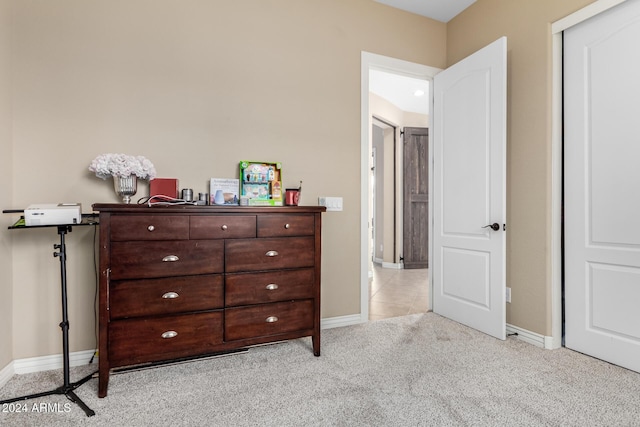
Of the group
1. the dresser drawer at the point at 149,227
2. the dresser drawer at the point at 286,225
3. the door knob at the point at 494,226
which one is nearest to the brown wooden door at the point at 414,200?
the door knob at the point at 494,226

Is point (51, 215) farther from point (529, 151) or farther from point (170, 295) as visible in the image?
point (529, 151)

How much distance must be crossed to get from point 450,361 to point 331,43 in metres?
2.66

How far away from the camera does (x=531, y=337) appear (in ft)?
8.38

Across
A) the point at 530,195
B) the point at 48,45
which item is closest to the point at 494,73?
the point at 530,195

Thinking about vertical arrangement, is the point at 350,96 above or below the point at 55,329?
above

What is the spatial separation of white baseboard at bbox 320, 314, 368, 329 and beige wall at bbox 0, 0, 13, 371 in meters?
2.08

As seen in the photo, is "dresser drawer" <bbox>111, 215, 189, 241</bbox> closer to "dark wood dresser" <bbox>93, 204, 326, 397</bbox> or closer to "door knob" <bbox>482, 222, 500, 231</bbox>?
"dark wood dresser" <bbox>93, 204, 326, 397</bbox>

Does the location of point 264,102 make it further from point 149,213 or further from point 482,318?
point 482,318

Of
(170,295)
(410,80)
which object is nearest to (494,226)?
(170,295)

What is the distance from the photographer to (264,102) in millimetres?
2686

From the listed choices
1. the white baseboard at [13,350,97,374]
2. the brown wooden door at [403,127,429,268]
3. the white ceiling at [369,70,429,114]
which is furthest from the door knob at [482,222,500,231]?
the brown wooden door at [403,127,429,268]

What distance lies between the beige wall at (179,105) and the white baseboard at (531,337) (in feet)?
4.29

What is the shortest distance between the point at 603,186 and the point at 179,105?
9.68 ft

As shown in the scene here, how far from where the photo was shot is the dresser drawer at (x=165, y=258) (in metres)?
1.84
